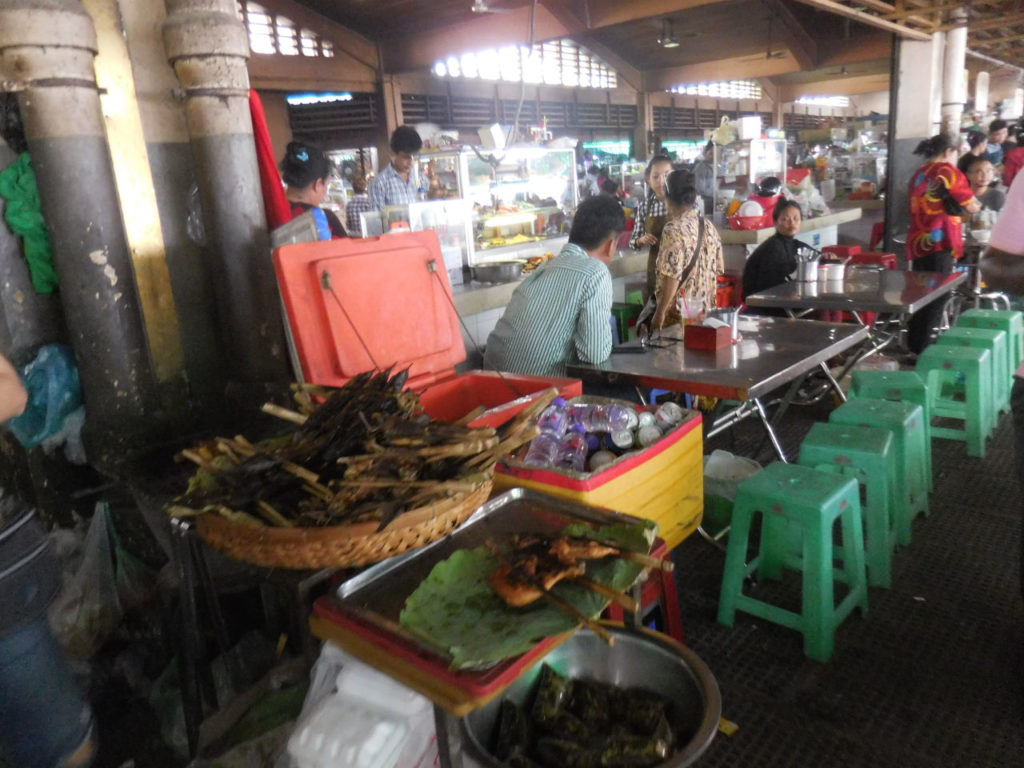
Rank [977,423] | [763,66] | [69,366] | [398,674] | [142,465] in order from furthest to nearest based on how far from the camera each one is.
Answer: [763,66] < [977,423] < [69,366] < [142,465] < [398,674]

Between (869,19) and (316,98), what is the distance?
6474 mm

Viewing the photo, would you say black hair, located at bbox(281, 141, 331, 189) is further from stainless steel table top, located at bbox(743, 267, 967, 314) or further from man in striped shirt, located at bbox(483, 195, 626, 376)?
stainless steel table top, located at bbox(743, 267, 967, 314)

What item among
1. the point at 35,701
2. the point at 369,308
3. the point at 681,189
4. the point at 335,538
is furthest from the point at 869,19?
the point at 35,701

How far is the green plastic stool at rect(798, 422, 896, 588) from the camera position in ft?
9.28

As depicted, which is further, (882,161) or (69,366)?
(882,161)

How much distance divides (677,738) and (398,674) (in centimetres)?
54

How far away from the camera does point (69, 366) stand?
8.32 feet

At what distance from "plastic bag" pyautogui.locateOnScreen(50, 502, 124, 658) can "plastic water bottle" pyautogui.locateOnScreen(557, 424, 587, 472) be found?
161cm

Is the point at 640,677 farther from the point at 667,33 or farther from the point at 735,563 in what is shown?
the point at 667,33

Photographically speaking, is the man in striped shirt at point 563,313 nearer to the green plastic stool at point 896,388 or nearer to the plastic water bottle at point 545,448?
the plastic water bottle at point 545,448

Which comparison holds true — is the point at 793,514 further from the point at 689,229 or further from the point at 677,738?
the point at 689,229

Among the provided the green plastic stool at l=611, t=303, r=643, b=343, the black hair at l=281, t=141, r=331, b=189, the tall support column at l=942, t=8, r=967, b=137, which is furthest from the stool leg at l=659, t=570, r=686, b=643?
the tall support column at l=942, t=8, r=967, b=137

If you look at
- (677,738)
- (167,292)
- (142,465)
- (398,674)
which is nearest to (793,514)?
(677,738)

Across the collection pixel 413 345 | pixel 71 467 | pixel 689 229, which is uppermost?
pixel 689 229
